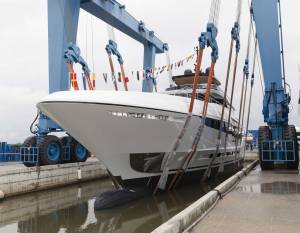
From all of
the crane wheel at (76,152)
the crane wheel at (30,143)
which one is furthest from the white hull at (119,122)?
the crane wheel at (76,152)

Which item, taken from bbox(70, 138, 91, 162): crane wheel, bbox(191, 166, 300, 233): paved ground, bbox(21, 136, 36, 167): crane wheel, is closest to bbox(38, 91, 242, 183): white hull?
bbox(191, 166, 300, 233): paved ground

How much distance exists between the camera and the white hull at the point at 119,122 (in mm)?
8852

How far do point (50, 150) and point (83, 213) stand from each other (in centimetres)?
592

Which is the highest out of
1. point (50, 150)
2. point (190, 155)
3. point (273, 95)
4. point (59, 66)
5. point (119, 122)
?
point (59, 66)

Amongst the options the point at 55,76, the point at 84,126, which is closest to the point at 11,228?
the point at 84,126

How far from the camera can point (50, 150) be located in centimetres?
1493

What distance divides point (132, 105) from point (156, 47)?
14.4m

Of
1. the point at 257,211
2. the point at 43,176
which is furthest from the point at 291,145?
the point at 43,176

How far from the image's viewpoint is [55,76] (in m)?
15.8

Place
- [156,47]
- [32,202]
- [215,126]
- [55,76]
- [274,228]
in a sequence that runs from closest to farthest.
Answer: [274,228] < [32,202] < [215,126] < [55,76] < [156,47]

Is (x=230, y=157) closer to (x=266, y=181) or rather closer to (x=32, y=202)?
(x=266, y=181)

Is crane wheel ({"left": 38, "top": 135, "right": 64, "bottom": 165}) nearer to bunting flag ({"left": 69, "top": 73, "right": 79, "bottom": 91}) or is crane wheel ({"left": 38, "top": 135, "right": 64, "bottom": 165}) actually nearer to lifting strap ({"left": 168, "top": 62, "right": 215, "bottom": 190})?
bunting flag ({"left": 69, "top": 73, "right": 79, "bottom": 91})

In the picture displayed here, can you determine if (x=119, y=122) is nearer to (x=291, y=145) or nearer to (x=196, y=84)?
(x=196, y=84)

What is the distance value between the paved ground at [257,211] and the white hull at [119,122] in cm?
245
